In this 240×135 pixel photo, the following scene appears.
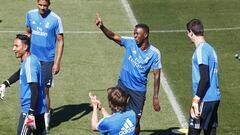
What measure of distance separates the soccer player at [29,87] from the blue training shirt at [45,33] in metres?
2.71

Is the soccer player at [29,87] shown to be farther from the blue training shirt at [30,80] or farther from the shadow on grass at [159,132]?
the shadow on grass at [159,132]

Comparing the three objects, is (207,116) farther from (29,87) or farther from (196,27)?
(29,87)

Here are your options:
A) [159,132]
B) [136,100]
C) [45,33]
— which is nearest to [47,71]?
[45,33]

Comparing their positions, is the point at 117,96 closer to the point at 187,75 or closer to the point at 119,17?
the point at 187,75

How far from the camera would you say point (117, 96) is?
905cm

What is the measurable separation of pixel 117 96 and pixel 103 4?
1597 centimetres

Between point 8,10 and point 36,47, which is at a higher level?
point 8,10

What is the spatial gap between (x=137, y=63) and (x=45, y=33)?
7.87 feet

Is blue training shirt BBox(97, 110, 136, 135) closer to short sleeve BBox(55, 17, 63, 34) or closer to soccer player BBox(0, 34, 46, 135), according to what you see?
soccer player BBox(0, 34, 46, 135)

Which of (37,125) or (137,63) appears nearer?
(37,125)

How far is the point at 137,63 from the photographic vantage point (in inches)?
498

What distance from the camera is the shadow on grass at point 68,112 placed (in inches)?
575

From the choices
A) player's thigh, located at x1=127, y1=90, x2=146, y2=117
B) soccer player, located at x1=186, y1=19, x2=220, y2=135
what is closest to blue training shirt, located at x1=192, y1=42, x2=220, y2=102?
soccer player, located at x1=186, y1=19, x2=220, y2=135

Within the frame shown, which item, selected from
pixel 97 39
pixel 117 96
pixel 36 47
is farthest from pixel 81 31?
pixel 117 96
